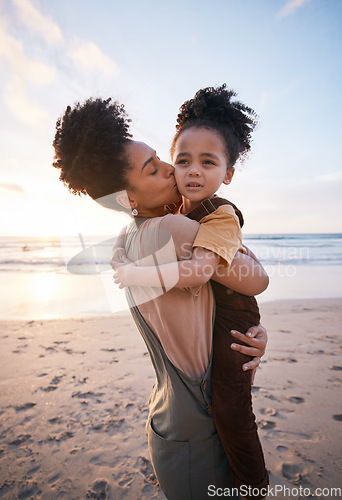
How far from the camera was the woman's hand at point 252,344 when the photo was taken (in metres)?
1.43

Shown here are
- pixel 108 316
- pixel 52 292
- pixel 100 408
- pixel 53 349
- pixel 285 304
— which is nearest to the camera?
pixel 100 408

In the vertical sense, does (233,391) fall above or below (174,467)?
above

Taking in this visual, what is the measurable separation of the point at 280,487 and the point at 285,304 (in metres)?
5.95

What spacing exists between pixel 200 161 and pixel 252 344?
44.5 inches

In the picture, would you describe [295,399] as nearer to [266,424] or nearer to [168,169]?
[266,424]

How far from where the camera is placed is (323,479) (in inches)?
104

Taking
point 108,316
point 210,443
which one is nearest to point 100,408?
point 210,443

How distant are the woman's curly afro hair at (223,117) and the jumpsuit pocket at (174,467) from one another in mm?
1662

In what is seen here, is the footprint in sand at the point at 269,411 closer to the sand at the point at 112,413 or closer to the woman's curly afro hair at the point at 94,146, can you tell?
the sand at the point at 112,413

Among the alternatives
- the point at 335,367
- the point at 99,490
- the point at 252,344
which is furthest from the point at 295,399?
the point at 252,344

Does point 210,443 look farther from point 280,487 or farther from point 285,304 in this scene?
point 285,304

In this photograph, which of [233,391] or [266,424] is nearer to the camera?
[233,391]

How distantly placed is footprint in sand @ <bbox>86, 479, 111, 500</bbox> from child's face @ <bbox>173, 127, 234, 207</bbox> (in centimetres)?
249

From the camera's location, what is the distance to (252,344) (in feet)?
4.87
